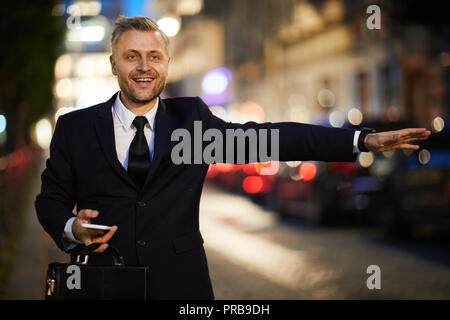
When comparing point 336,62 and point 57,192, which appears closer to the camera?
point 57,192

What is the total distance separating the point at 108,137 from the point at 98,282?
627 millimetres

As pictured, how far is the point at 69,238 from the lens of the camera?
3.34 m

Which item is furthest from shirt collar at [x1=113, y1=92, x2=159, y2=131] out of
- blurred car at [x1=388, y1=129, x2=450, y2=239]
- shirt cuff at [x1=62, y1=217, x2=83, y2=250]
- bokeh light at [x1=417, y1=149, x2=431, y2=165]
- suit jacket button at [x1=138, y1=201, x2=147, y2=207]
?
bokeh light at [x1=417, y1=149, x2=431, y2=165]

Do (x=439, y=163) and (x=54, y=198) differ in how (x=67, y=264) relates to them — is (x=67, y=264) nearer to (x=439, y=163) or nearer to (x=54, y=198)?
(x=54, y=198)

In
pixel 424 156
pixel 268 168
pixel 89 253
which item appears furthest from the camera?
pixel 268 168

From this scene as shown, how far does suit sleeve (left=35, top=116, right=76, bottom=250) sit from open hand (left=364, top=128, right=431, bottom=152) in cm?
117

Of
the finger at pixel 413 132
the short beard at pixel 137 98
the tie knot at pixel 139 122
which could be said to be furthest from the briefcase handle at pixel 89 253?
the finger at pixel 413 132

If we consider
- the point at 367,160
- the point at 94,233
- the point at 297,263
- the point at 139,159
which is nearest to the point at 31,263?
the point at 297,263

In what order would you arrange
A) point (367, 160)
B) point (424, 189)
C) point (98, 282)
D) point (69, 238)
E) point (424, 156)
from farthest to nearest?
point (367, 160), point (424, 156), point (424, 189), point (69, 238), point (98, 282)

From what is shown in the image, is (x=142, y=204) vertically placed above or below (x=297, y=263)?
below

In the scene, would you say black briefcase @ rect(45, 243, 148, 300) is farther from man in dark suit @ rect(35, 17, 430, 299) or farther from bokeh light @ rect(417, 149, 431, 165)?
bokeh light @ rect(417, 149, 431, 165)

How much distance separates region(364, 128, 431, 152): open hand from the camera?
11.1ft

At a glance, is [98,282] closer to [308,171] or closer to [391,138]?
[391,138]
